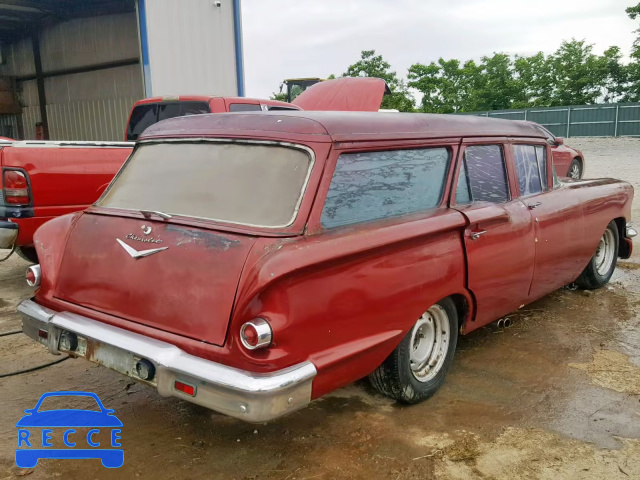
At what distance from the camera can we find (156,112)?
316 inches

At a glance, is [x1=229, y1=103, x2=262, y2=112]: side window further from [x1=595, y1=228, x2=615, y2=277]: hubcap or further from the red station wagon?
[x1=595, y1=228, x2=615, y2=277]: hubcap

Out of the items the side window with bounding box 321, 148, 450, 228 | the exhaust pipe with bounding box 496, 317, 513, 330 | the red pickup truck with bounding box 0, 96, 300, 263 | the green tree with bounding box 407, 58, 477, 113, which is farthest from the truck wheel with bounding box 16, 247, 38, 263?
the green tree with bounding box 407, 58, 477, 113

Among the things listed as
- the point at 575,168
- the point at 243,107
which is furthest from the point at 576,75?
the point at 243,107

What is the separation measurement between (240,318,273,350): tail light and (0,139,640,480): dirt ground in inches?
28.5

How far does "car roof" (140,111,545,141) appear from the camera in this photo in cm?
300

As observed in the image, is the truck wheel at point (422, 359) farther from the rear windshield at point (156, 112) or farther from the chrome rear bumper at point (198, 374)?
the rear windshield at point (156, 112)

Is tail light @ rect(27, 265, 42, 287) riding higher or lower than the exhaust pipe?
higher

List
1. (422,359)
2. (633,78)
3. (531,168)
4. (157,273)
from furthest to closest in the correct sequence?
(633,78), (531,168), (422,359), (157,273)

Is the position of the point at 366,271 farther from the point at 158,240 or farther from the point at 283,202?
the point at 158,240

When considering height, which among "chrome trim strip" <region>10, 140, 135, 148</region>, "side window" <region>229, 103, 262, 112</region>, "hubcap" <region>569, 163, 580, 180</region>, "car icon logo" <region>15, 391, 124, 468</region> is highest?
"side window" <region>229, 103, 262, 112</region>

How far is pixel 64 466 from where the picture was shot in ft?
9.23

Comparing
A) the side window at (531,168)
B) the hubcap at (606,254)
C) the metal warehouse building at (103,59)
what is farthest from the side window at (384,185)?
the metal warehouse building at (103,59)

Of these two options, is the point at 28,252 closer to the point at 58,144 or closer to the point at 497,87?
the point at 58,144

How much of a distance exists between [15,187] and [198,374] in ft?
12.5
